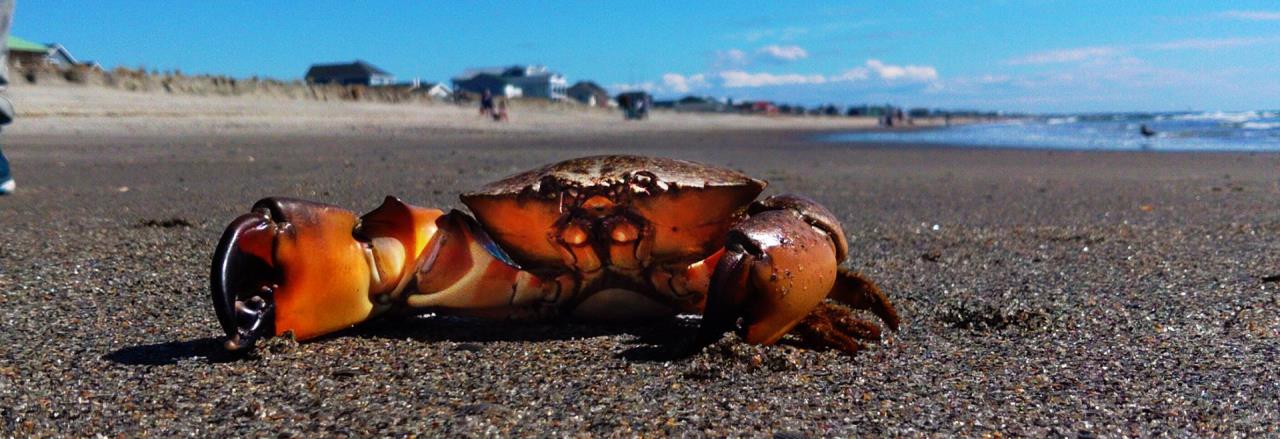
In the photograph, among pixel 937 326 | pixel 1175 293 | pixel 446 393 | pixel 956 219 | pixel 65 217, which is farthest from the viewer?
pixel 956 219

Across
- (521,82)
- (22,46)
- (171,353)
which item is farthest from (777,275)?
(521,82)

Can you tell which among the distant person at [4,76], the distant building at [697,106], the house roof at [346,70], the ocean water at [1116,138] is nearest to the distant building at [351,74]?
the house roof at [346,70]

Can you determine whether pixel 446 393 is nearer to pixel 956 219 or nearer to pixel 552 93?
pixel 956 219

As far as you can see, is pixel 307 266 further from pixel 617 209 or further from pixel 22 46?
pixel 22 46

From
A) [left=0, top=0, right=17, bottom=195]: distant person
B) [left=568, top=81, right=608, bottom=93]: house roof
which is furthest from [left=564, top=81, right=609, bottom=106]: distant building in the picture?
[left=0, top=0, right=17, bottom=195]: distant person

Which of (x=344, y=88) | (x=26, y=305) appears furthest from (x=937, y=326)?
(x=344, y=88)

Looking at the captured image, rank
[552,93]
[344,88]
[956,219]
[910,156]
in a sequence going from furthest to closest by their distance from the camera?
[552,93], [344,88], [910,156], [956,219]
